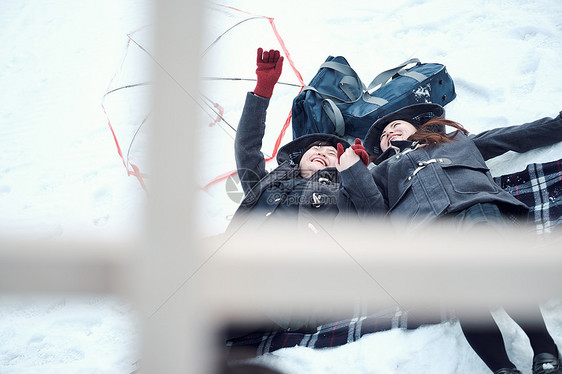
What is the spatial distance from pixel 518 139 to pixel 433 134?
19 centimetres

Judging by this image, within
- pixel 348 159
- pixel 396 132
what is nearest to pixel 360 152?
pixel 348 159

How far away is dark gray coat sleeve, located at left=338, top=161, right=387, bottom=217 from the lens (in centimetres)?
101

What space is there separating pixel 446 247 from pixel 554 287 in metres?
0.06

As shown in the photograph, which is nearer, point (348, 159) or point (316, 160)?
point (348, 159)

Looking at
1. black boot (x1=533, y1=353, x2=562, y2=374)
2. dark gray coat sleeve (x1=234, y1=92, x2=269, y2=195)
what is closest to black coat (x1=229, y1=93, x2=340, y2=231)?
dark gray coat sleeve (x1=234, y1=92, x2=269, y2=195)

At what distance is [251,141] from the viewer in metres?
1.21

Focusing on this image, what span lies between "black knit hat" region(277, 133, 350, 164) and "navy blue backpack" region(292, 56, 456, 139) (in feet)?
0.30

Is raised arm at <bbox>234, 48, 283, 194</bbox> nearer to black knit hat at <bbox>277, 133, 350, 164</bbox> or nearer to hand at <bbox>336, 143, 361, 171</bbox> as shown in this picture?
black knit hat at <bbox>277, 133, 350, 164</bbox>

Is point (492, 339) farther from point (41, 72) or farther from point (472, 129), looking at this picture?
point (41, 72)

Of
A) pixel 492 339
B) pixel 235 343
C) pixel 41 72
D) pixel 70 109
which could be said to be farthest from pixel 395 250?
pixel 41 72

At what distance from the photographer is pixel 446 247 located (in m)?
0.30

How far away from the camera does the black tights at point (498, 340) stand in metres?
0.77

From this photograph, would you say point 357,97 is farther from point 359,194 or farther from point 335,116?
point 359,194

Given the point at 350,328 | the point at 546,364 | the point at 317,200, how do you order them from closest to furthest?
the point at 546,364 → the point at 350,328 → the point at 317,200
